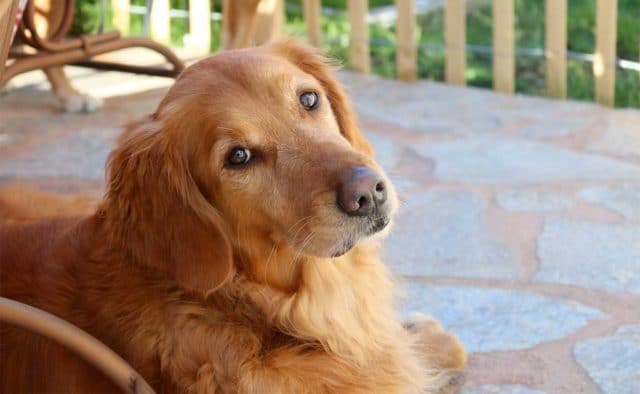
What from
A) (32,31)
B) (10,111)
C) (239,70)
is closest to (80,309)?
(239,70)

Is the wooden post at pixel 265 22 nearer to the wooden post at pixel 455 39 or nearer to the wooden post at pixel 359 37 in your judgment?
the wooden post at pixel 359 37

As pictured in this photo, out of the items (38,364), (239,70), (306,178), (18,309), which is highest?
(239,70)

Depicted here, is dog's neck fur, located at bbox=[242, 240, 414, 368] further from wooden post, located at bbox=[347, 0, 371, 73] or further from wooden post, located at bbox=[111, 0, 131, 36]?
wooden post, located at bbox=[111, 0, 131, 36]

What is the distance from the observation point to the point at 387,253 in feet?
12.8

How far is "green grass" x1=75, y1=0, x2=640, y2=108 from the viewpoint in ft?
19.4

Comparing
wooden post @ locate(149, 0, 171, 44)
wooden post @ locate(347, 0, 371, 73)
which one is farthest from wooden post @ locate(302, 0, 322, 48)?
wooden post @ locate(149, 0, 171, 44)

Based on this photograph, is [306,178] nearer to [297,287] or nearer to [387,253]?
[297,287]

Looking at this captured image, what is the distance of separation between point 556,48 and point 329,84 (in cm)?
317

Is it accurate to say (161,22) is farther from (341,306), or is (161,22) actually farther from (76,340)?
(76,340)

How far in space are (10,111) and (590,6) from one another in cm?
408

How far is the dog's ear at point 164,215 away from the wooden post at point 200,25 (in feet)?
14.5

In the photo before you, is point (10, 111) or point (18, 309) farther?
point (10, 111)

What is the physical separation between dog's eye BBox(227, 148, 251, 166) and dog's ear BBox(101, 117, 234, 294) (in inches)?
4.8

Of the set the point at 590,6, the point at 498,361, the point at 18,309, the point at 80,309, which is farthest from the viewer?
the point at 590,6
